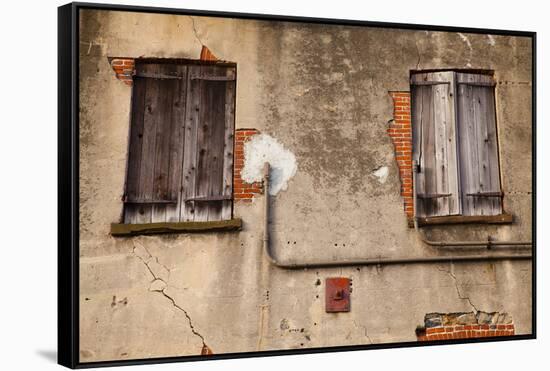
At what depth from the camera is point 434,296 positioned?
9477mm

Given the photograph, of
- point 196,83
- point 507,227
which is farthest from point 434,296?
point 196,83

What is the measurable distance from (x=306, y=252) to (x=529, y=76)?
8.38ft

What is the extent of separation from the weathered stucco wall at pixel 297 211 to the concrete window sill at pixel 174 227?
0.17 ft

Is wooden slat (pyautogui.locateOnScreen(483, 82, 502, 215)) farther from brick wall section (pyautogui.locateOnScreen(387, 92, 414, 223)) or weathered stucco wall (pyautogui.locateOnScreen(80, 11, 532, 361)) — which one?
brick wall section (pyautogui.locateOnScreen(387, 92, 414, 223))

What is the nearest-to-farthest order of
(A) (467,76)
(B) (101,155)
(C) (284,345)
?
(B) (101,155), (C) (284,345), (A) (467,76)

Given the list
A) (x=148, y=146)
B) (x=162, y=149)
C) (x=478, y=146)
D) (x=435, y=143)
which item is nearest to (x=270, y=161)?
(x=162, y=149)

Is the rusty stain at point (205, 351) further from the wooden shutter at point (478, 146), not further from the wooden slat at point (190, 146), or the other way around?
the wooden shutter at point (478, 146)

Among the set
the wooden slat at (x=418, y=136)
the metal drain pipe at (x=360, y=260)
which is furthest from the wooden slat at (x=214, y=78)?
the wooden slat at (x=418, y=136)

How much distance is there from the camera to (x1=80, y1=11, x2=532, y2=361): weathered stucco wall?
8469 millimetres

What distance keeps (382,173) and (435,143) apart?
0.58 m

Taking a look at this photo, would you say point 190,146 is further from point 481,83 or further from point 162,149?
point 481,83

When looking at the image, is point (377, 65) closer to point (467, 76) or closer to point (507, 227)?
point (467, 76)

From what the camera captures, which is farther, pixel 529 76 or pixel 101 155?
pixel 529 76

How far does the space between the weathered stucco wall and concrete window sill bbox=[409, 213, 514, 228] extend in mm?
75
